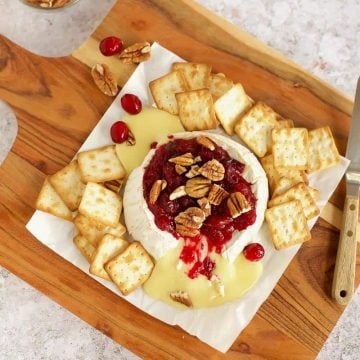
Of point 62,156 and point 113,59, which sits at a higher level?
point 113,59

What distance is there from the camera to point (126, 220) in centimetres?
256

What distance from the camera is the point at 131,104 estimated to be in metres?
2.62

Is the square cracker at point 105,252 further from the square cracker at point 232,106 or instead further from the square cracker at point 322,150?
the square cracker at point 322,150

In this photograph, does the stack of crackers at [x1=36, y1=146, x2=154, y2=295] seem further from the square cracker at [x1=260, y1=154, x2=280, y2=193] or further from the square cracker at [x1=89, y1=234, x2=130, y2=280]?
the square cracker at [x1=260, y1=154, x2=280, y2=193]

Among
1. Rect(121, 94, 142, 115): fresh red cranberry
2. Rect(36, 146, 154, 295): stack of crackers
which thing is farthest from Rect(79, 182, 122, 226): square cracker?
Rect(121, 94, 142, 115): fresh red cranberry

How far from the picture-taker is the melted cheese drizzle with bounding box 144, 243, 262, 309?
245 cm

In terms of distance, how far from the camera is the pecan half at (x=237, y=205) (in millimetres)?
2350

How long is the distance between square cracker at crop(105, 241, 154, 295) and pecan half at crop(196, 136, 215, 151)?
45 cm

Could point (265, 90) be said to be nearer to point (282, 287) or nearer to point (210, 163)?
point (210, 163)

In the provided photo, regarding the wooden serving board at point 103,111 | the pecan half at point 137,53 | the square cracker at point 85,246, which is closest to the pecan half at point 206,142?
the wooden serving board at point 103,111

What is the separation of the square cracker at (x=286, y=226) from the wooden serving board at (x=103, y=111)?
0.11m

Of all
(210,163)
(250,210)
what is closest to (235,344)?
(250,210)

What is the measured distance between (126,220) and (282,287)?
657mm

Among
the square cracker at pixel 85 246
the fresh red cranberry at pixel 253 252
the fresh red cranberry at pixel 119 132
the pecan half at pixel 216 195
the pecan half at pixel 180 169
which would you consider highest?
the pecan half at pixel 216 195
